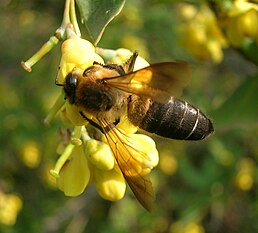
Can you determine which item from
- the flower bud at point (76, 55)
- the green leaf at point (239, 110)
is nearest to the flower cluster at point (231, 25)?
the green leaf at point (239, 110)

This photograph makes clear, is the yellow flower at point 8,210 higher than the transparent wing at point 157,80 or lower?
A: lower

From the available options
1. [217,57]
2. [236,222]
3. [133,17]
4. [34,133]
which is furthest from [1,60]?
[217,57]

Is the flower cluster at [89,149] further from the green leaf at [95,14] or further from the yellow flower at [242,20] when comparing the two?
the yellow flower at [242,20]

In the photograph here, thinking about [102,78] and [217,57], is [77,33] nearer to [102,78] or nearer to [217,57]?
[102,78]

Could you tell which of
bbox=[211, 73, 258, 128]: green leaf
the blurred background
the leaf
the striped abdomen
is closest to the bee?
the striped abdomen

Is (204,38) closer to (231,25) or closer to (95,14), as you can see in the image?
(231,25)

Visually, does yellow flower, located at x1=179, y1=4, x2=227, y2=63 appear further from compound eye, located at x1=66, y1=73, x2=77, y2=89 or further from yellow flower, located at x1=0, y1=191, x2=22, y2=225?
yellow flower, located at x1=0, y1=191, x2=22, y2=225
